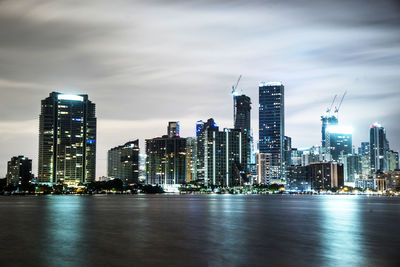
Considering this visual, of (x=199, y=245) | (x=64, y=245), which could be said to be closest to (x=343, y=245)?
(x=199, y=245)

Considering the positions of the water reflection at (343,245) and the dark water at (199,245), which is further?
the water reflection at (343,245)

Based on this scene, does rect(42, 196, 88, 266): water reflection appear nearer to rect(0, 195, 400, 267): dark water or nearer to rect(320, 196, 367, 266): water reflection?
rect(0, 195, 400, 267): dark water

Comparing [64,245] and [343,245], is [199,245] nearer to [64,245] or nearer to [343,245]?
[64,245]

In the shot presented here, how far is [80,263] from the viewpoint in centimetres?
3541

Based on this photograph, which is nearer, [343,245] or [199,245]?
[199,245]

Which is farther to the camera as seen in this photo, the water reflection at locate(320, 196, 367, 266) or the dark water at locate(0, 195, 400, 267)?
the water reflection at locate(320, 196, 367, 266)

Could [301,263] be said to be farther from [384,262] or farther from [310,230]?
[310,230]

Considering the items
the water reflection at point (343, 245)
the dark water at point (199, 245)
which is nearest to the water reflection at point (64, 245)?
the dark water at point (199, 245)

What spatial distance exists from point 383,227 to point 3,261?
4868cm

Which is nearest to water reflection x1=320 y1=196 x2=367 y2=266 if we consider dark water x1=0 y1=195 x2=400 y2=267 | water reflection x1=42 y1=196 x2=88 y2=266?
dark water x1=0 y1=195 x2=400 y2=267

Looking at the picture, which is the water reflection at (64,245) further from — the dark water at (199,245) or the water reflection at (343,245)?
the water reflection at (343,245)

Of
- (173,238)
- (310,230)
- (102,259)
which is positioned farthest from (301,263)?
(310,230)

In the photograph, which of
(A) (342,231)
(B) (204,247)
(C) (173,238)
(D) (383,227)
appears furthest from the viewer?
(D) (383,227)

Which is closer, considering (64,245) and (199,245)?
(199,245)
